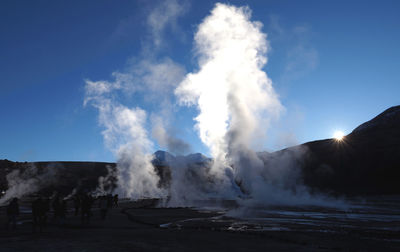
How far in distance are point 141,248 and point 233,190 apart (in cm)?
7312

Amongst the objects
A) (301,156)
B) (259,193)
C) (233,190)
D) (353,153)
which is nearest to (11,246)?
(259,193)

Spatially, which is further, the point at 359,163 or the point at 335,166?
the point at 335,166

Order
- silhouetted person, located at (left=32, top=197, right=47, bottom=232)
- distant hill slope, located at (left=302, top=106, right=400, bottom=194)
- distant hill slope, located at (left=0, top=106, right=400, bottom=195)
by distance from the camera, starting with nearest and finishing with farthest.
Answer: silhouetted person, located at (left=32, top=197, right=47, bottom=232) → distant hill slope, located at (left=302, top=106, right=400, bottom=194) → distant hill slope, located at (left=0, top=106, right=400, bottom=195)

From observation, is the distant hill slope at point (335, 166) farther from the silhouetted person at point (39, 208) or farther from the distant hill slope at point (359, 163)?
the silhouetted person at point (39, 208)

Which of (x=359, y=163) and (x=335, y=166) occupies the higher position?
(x=359, y=163)

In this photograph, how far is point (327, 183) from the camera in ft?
334

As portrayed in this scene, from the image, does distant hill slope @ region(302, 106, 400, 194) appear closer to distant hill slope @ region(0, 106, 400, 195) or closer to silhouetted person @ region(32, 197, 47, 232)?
distant hill slope @ region(0, 106, 400, 195)

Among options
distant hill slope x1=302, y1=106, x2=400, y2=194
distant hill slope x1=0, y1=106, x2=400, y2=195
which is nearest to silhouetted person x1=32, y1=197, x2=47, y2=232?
distant hill slope x1=0, y1=106, x2=400, y2=195

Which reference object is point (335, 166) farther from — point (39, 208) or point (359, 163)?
point (39, 208)

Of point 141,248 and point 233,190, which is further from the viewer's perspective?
point 233,190

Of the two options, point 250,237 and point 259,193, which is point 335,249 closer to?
point 250,237

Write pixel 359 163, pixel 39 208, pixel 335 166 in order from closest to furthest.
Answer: pixel 39 208
pixel 359 163
pixel 335 166

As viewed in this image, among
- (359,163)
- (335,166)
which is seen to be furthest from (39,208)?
(335,166)

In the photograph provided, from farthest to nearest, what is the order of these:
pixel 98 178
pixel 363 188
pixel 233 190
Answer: pixel 98 178
pixel 363 188
pixel 233 190
